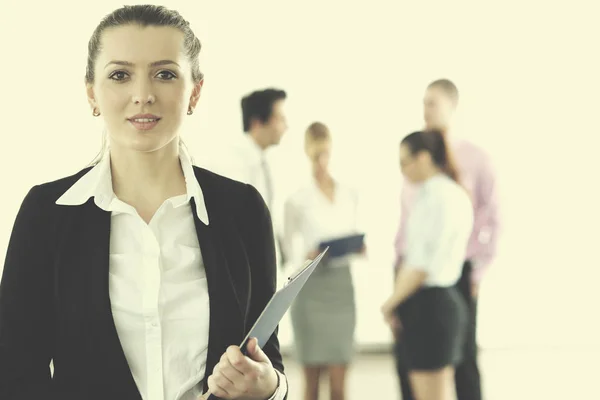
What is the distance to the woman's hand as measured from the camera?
0.92m

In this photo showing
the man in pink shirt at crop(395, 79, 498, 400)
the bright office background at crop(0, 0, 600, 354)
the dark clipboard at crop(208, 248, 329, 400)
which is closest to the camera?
the dark clipboard at crop(208, 248, 329, 400)

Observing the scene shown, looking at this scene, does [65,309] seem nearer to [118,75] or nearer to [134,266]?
[134,266]

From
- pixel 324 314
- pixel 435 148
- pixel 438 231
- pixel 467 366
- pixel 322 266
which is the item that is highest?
pixel 435 148

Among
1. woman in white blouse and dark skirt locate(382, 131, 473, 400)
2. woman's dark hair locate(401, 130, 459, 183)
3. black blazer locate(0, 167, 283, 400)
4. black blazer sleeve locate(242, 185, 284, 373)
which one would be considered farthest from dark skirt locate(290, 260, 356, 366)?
black blazer locate(0, 167, 283, 400)

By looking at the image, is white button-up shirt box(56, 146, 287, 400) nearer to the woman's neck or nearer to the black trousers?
the woman's neck

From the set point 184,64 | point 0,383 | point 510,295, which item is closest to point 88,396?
point 0,383

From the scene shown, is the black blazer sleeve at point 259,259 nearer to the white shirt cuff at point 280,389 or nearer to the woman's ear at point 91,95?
the white shirt cuff at point 280,389

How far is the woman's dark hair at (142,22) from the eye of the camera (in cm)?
100

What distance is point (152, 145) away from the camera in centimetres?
99

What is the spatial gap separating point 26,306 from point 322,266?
2.06 meters

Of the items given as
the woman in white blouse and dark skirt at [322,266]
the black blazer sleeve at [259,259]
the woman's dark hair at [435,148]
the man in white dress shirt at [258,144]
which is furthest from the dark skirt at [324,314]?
the black blazer sleeve at [259,259]

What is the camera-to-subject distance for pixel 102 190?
3.29 feet

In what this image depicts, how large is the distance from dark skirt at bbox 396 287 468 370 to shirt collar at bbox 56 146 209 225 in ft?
5.57

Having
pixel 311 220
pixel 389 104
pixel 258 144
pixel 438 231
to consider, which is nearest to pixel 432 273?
pixel 438 231
